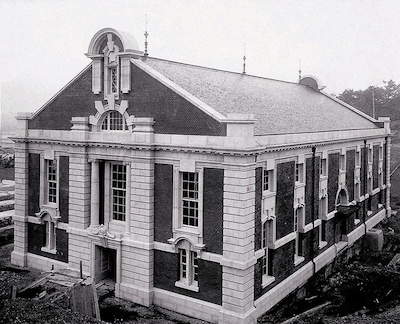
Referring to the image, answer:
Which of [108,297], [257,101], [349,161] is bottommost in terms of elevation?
[108,297]

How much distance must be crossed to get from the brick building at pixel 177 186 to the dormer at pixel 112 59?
0.08m

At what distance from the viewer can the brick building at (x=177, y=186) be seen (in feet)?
69.4

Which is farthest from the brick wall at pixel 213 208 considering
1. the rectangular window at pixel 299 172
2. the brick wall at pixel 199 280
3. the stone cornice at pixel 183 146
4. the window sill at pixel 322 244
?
the window sill at pixel 322 244

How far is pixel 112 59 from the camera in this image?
25.2 meters

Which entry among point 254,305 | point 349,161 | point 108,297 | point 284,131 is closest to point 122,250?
point 108,297

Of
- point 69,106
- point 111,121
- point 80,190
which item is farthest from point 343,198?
point 69,106

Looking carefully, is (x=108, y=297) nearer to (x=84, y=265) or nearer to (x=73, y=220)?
(x=84, y=265)

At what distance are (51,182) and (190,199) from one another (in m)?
10.8

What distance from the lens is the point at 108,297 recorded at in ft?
81.4

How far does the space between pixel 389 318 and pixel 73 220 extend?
1753 cm

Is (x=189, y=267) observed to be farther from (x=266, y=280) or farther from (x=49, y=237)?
(x=49, y=237)

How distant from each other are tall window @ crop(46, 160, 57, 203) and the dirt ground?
4.74 metres

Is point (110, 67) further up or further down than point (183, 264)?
further up

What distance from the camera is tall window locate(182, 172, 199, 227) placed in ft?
73.5
